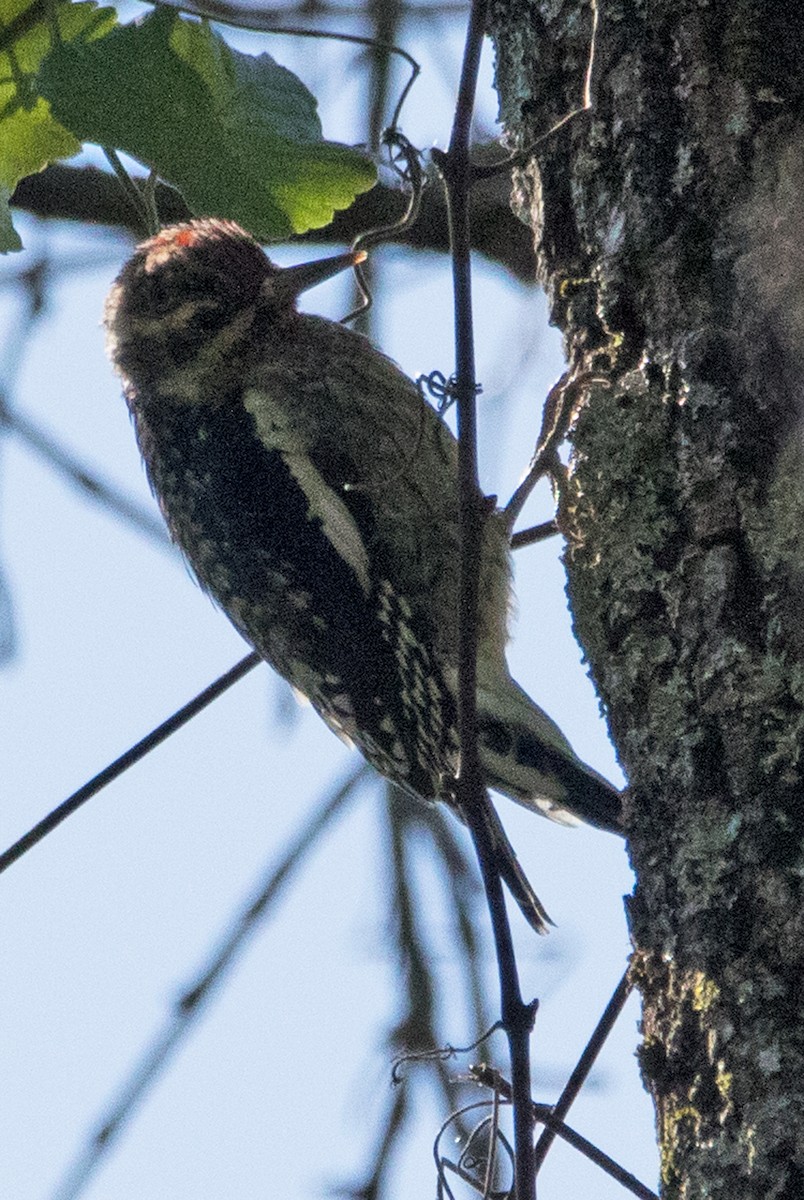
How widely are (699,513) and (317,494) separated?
5.31 ft

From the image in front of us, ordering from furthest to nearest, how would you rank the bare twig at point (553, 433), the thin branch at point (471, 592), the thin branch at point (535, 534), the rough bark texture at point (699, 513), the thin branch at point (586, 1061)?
the thin branch at point (535, 534) < the bare twig at point (553, 433) < the thin branch at point (586, 1061) < the rough bark texture at point (699, 513) < the thin branch at point (471, 592)

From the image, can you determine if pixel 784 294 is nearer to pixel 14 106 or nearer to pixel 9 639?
pixel 14 106

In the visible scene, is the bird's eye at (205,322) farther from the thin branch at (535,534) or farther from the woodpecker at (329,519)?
the thin branch at (535,534)

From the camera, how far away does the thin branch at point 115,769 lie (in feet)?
7.99

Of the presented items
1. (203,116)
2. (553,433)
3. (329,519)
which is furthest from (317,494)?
(203,116)

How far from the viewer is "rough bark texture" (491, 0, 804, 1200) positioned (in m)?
1.72

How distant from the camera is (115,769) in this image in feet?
8.16

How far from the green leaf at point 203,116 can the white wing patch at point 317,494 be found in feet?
4.22

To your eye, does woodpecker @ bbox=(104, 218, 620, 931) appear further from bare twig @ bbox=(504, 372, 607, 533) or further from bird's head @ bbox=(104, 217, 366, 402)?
bare twig @ bbox=(504, 372, 607, 533)

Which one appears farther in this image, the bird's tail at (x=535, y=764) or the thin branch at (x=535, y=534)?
the bird's tail at (x=535, y=764)

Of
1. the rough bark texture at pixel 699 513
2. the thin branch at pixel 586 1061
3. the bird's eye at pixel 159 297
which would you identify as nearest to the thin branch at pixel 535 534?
the rough bark texture at pixel 699 513

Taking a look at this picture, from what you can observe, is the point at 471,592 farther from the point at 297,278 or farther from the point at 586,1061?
the point at 297,278

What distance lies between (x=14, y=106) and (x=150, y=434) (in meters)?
1.78

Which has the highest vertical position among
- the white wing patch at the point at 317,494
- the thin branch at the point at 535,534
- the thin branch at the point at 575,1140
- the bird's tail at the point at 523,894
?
the white wing patch at the point at 317,494
